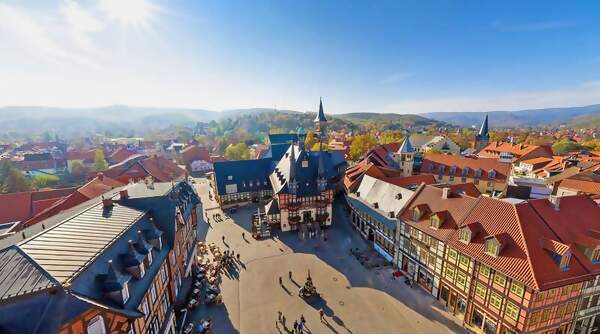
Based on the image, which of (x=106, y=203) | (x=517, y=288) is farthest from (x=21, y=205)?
(x=517, y=288)

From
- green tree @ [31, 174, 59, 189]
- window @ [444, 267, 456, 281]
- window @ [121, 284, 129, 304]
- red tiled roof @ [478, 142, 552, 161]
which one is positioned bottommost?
green tree @ [31, 174, 59, 189]

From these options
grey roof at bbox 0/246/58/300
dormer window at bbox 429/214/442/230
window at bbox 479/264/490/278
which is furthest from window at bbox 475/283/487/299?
grey roof at bbox 0/246/58/300

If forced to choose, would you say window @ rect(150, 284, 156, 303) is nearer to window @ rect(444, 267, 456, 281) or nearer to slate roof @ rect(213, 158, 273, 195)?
window @ rect(444, 267, 456, 281)

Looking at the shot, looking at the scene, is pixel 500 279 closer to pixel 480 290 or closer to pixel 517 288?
pixel 517 288

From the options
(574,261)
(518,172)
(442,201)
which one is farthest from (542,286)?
(518,172)

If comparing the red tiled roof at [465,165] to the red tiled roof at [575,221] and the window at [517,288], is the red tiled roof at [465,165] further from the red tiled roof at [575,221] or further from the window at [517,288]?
the window at [517,288]
